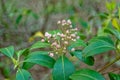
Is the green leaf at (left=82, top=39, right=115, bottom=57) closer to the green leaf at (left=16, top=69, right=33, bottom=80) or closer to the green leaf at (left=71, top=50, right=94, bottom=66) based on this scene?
the green leaf at (left=71, top=50, right=94, bottom=66)

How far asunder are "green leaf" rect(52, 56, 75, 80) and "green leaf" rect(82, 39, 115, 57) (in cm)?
7

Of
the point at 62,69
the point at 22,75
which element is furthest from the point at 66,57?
the point at 22,75

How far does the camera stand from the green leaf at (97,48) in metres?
0.98

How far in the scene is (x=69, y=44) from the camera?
Result: 1.08 m

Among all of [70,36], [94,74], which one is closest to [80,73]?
[94,74]

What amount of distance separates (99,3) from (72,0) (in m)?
0.52

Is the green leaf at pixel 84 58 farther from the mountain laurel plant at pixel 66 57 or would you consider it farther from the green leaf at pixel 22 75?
the green leaf at pixel 22 75

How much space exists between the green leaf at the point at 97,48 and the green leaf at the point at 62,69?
69 millimetres

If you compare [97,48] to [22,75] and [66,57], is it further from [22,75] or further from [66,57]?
[22,75]

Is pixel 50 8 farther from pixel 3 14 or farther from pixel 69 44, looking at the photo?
pixel 69 44

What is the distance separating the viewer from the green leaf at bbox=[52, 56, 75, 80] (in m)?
0.98

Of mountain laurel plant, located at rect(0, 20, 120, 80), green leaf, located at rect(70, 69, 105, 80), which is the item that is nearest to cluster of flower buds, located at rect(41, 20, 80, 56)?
mountain laurel plant, located at rect(0, 20, 120, 80)

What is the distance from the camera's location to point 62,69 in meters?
1.00

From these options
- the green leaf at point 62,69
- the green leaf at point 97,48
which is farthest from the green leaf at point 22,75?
the green leaf at point 97,48
